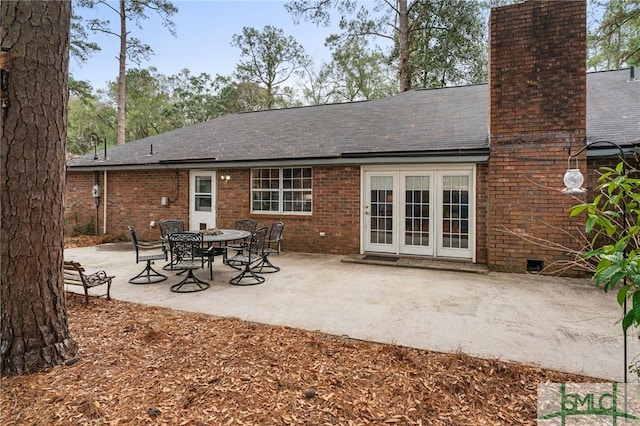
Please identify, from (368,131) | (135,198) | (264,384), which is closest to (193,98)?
(135,198)

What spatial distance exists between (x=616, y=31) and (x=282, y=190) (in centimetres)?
1349

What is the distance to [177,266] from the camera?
5.39 metres

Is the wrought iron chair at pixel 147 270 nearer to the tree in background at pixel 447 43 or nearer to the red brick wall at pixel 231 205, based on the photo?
the red brick wall at pixel 231 205

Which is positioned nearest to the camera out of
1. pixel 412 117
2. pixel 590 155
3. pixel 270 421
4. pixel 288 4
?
pixel 270 421

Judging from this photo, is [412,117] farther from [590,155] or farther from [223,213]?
[223,213]

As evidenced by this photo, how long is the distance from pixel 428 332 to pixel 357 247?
4644mm

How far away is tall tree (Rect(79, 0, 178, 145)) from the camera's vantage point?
17.8 m

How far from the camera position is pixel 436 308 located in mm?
4508

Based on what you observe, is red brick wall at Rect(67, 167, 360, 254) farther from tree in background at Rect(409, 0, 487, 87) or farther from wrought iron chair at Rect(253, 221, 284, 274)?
tree in background at Rect(409, 0, 487, 87)

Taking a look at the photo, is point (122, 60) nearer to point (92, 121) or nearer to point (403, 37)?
point (92, 121)

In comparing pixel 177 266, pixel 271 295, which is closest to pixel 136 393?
pixel 271 295

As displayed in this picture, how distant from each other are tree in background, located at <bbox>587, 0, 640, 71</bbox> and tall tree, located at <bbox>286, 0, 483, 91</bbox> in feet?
15.2

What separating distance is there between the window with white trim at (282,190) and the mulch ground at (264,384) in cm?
565

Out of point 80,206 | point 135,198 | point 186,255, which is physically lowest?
point 186,255
